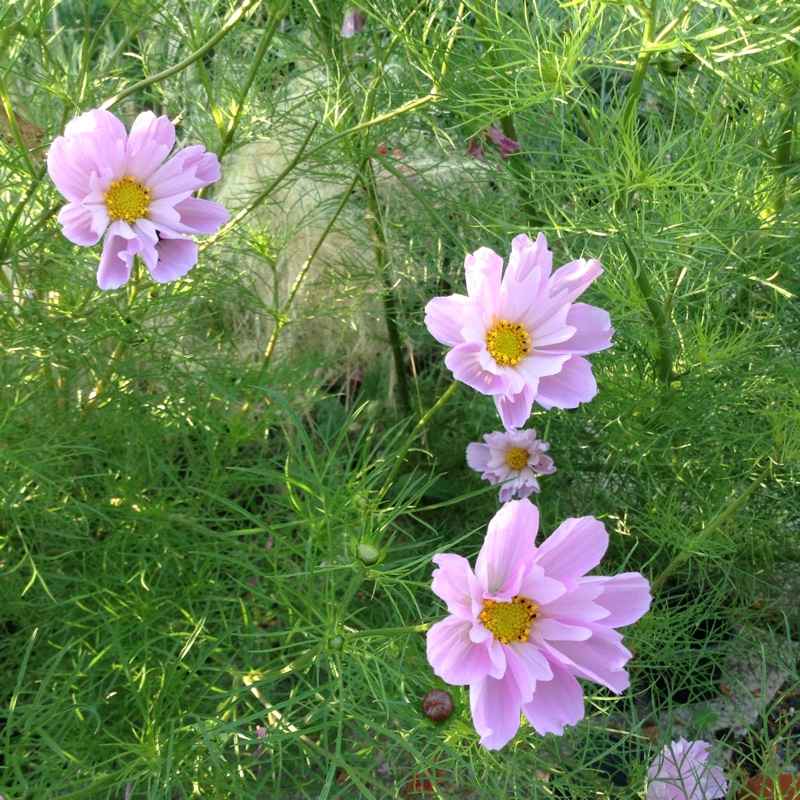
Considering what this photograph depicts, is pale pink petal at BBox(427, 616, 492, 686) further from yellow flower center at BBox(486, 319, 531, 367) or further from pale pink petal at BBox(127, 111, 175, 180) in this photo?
pale pink petal at BBox(127, 111, 175, 180)

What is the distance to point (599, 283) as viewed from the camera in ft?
3.92

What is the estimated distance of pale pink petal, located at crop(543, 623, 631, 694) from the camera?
29.3 inches

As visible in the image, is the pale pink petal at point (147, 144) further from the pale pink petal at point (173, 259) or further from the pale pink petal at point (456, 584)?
the pale pink petal at point (456, 584)

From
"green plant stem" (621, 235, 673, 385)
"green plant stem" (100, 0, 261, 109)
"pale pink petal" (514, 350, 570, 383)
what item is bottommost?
"green plant stem" (621, 235, 673, 385)

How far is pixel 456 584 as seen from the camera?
73 cm

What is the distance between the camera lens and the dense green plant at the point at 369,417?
1032 millimetres

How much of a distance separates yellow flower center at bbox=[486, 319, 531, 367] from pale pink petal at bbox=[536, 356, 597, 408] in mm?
36

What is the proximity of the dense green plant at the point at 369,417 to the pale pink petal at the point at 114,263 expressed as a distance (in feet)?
0.55

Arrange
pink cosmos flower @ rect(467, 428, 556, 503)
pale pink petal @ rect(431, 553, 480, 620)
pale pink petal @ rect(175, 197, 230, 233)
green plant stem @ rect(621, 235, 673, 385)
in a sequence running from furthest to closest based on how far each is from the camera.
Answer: pink cosmos flower @ rect(467, 428, 556, 503) → green plant stem @ rect(621, 235, 673, 385) → pale pink petal @ rect(175, 197, 230, 233) → pale pink petal @ rect(431, 553, 480, 620)

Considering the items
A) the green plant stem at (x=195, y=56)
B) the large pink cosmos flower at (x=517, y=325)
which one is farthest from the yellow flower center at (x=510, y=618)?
the green plant stem at (x=195, y=56)

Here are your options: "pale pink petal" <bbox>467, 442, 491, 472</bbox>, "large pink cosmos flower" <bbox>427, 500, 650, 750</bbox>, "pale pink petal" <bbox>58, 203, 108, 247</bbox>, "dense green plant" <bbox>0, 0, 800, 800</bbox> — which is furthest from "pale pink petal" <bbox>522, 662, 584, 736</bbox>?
"pale pink petal" <bbox>467, 442, 491, 472</bbox>

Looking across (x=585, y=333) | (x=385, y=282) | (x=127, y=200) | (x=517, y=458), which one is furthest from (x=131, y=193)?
(x=385, y=282)

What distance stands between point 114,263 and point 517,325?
34 cm

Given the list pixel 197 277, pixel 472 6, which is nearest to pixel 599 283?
pixel 472 6
